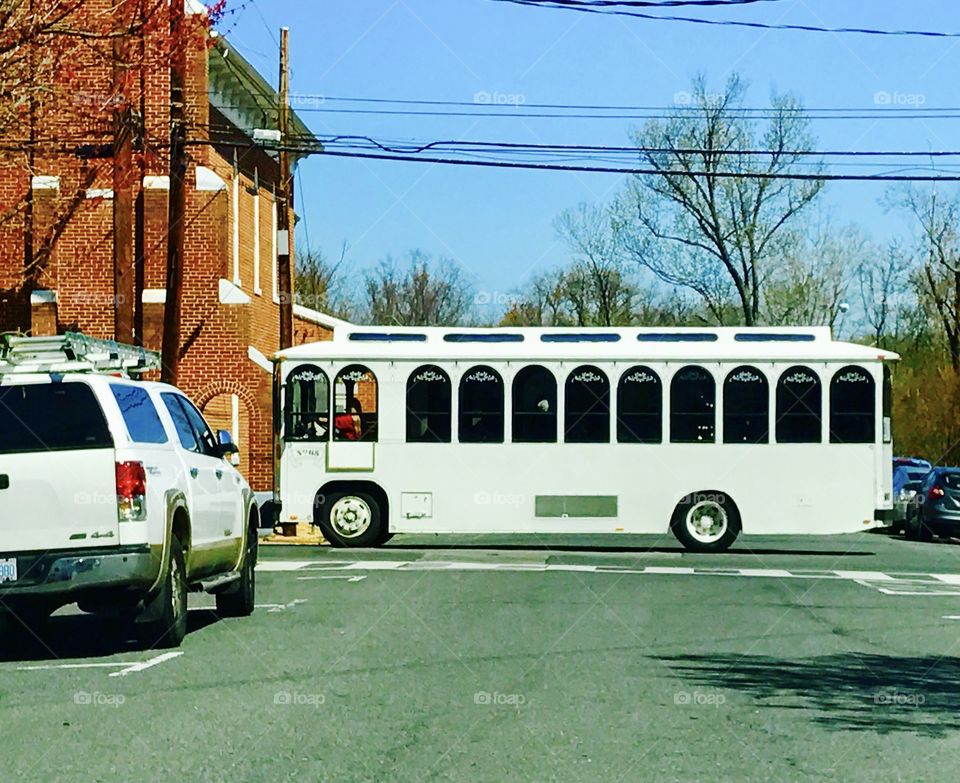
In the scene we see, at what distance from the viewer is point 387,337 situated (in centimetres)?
2719

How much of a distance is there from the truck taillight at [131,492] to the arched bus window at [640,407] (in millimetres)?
15043

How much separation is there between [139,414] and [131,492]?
115 centimetres

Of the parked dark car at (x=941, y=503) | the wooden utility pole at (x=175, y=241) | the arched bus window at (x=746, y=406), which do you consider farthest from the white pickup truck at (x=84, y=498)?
the parked dark car at (x=941, y=503)

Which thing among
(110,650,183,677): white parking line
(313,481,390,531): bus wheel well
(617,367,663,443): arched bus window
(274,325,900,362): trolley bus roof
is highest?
(274,325,900,362): trolley bus roof

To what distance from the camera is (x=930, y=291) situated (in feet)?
229

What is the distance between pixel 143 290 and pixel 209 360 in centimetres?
213

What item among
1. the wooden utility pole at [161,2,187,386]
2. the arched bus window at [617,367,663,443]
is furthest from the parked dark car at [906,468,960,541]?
the wooden utility pole at [161,2,187,386]

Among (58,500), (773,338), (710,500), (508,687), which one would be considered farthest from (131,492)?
(773,338)

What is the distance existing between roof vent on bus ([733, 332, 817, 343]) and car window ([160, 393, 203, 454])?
1374cm

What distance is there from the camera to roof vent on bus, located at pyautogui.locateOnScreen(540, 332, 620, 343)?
88.9 ft

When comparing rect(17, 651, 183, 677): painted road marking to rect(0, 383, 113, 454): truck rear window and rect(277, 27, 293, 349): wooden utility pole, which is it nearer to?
rect(0, 383, 113, 454): truck rear window

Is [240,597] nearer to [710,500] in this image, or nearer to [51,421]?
[51,421]

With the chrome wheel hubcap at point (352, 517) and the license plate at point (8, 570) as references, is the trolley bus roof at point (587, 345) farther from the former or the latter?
the license plate at point (8, 570)

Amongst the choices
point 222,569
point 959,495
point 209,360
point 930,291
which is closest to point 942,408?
point 930,291
